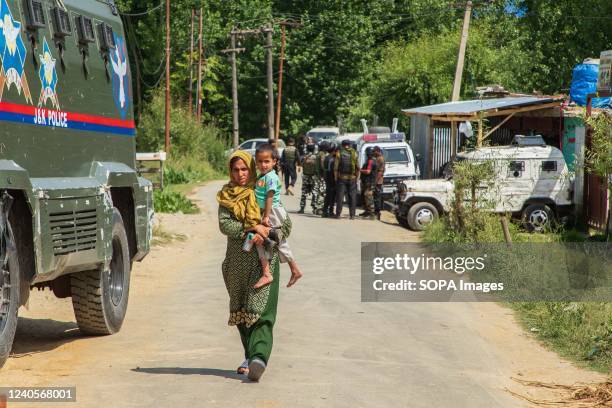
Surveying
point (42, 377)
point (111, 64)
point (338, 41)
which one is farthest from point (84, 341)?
point (338, 41)

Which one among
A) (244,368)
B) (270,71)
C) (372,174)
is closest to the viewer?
(244,368)

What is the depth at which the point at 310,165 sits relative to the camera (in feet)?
86.7

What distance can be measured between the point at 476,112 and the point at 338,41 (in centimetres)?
3653

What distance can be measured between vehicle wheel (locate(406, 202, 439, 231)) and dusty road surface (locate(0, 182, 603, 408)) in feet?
26.7

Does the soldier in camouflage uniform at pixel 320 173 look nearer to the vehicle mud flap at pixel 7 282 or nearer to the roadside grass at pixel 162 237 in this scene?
the roadside grass at pixel 162 237

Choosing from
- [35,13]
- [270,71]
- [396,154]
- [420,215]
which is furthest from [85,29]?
[270,71]

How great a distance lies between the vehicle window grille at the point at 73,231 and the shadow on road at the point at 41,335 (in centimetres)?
111

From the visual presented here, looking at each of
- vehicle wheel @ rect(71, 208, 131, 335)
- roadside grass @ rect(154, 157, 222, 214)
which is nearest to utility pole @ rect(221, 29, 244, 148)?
roadside grass @ rect(154, 157, 222, 214)

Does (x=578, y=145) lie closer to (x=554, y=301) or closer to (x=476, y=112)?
(x=476, y=112)

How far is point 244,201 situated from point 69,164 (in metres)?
2.04

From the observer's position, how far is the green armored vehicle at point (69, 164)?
807 centimetres

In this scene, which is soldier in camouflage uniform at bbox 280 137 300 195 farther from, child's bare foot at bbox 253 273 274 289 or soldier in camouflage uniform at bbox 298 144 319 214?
child's bare foot at bbox 253 273 274 289

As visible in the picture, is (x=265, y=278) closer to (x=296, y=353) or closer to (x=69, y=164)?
(x=296, y=353)

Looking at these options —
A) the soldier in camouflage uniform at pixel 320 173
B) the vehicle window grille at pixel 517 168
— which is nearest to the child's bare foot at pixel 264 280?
the vehicle window grille at pixel 517 168
